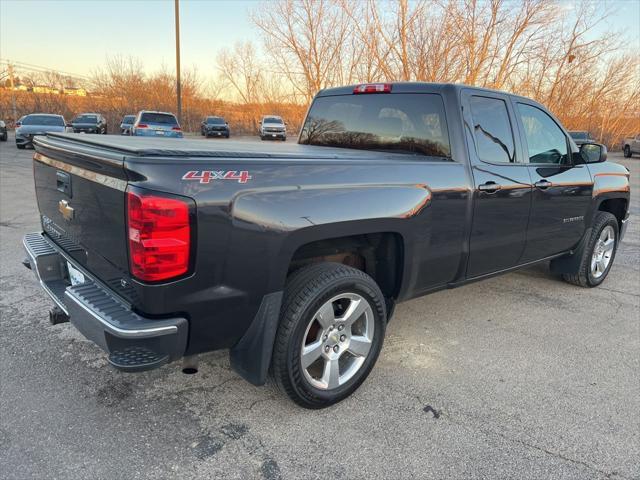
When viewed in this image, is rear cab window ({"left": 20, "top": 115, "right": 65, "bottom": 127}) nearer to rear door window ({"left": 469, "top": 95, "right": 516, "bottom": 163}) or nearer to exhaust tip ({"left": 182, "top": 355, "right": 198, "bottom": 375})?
rear door window ({"left": 469, "top": 95, "right": 516, "bottom": 163})

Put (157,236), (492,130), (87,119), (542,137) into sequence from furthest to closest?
1. (87,119)
2. (542,137)
3. (492,130)
4. (157,236)

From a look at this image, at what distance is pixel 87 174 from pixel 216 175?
78 cm

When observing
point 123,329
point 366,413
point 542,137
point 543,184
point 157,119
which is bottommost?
point 366,413

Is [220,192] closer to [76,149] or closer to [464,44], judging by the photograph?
[76,149]

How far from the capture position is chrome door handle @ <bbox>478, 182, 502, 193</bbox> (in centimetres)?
347

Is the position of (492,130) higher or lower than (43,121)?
higher

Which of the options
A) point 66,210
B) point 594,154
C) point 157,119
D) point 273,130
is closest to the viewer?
point 66,210

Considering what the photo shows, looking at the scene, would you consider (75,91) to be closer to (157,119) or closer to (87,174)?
(157,119)

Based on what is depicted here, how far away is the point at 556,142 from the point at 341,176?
9.08 feet

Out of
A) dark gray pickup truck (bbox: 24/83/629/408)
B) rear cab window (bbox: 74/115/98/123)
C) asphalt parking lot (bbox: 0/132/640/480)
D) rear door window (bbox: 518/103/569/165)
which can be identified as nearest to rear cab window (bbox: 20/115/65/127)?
rear cab window (bbox: 74/115/98/123)

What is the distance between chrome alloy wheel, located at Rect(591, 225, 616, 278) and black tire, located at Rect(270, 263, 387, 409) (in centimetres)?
345

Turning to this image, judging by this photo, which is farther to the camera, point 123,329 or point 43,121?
point 43,121

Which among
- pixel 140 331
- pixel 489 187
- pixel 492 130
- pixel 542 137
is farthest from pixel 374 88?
pixel 140 331

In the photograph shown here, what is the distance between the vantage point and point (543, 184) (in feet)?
13.3
